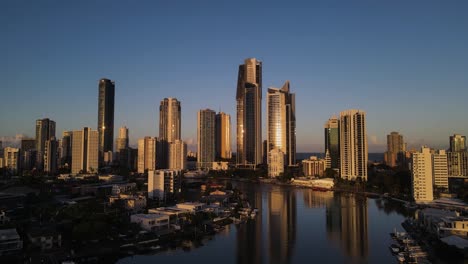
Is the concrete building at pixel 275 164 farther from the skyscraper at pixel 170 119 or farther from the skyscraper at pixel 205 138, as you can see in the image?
the skyscraper at pixel 170 119

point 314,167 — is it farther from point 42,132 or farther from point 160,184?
point 42,132

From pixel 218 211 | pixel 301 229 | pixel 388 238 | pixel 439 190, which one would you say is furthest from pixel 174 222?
pixel 439 190

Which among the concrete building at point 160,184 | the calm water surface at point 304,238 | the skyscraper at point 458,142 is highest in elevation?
the skyscraper at point 458,142

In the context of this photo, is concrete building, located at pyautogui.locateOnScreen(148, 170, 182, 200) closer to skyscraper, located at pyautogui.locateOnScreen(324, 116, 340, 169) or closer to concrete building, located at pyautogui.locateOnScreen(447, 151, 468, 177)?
concrete building, located at pyautogui.locateOnScreen(447, 151, 468, 177)

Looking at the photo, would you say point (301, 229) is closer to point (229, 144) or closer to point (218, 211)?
point (218, 211)

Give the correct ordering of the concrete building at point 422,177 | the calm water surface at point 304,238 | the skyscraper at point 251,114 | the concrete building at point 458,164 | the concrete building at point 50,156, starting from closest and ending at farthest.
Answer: the calm water surface at point 304,238, the concrete building at point 422,177, the concrete building at point 458,164, the concrete building at point 50,156, the skyscraper at point 251,114

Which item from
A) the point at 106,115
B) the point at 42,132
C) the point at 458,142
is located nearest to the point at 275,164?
the point at 458,142

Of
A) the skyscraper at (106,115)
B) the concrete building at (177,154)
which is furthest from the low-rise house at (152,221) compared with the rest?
the skyscraper at (106,115)

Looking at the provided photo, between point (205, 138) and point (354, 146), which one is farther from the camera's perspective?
point (205, 138)
